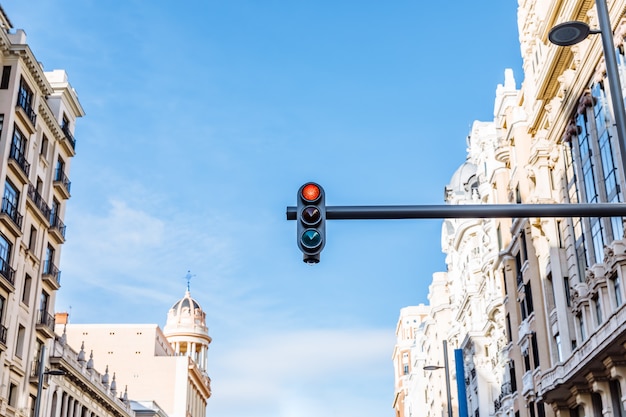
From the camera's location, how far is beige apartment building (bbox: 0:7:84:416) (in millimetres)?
42656

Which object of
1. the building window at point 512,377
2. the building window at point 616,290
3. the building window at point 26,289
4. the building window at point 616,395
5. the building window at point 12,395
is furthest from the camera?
the building window at point 512,377

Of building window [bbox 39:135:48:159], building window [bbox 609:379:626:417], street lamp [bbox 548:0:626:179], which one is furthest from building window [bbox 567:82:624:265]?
building window [bbox 39:135:48:159]

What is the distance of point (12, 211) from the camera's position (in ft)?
143

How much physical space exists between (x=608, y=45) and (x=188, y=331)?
4313 inches

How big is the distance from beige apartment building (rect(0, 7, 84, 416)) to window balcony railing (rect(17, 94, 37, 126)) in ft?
0.17

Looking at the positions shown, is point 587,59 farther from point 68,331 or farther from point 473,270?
point 68,331

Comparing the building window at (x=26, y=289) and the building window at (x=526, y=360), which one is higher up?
the building window at (x=26, y=289)

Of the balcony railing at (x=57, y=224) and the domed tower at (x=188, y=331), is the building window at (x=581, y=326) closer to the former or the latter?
the balcony railing at (x=57, y=224)

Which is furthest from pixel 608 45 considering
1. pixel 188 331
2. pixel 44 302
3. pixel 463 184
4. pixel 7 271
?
pixel 188 331

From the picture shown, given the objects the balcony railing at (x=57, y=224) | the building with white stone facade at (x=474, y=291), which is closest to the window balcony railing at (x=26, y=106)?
the balcony railing at (x=57, y=224)

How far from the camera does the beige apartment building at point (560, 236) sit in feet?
103

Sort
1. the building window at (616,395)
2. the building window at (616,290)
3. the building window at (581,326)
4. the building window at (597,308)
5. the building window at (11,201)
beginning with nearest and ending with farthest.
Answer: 1. the building window at (616,290)
2. the building window at (616,395)
3. the building window at (597,308)
4. the building window at (581,326)
5. the building window at (11,201)

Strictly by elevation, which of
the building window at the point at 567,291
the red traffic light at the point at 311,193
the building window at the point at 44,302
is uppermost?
the building window at the point at 44,302

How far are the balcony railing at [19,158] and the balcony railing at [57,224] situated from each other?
16.5 feet
